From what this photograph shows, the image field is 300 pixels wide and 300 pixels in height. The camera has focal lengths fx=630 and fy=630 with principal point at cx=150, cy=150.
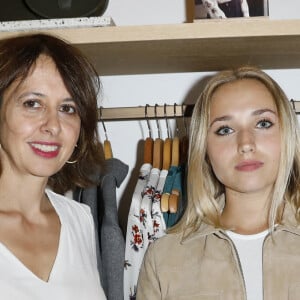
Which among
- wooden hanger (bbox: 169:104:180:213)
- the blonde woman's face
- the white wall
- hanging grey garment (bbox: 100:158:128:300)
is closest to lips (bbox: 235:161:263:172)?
the blonde woman's face

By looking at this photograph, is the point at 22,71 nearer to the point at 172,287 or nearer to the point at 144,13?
the point at 172,287

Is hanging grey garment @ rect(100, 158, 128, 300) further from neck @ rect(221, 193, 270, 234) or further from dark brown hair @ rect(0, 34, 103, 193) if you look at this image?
neck @ rect(221, 193, 270, 234)

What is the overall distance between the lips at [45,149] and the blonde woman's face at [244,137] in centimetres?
39

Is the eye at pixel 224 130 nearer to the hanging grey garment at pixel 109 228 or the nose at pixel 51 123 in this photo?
the hanging grey garment at pixel 109 228

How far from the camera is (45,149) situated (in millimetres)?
1403

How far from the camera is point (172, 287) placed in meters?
1.51

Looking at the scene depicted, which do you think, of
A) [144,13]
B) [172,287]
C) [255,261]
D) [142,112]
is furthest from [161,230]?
[144,13]

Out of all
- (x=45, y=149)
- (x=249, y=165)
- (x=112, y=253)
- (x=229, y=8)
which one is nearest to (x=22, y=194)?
(x=45, y=149)

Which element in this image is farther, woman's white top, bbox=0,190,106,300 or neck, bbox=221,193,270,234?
neck, bbox=221,193,270,234

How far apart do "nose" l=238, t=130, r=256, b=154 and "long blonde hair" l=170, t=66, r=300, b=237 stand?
0.27ft

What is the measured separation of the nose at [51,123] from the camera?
1.40 m

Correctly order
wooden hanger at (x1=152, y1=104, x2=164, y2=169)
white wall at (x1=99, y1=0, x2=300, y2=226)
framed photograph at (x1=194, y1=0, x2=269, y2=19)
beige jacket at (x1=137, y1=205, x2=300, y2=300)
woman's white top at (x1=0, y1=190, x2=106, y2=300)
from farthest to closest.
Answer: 1. white wall at (x1=99, y1=0, x2=300, y2=226)
2. wooden hanger at (x1=152, y1=104, x2=164, y2=169)
3. framed photograph at (x1=194, y1=0, x2=269, y2=19)
4. beige jacket at (x1=137, y1=205, x2=300, y2=300)
5. woman's white top at (x1=0, y1=190, x2=106, y2=300)

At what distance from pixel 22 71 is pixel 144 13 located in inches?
30.0

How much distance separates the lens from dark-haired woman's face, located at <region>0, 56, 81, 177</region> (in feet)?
4.54
